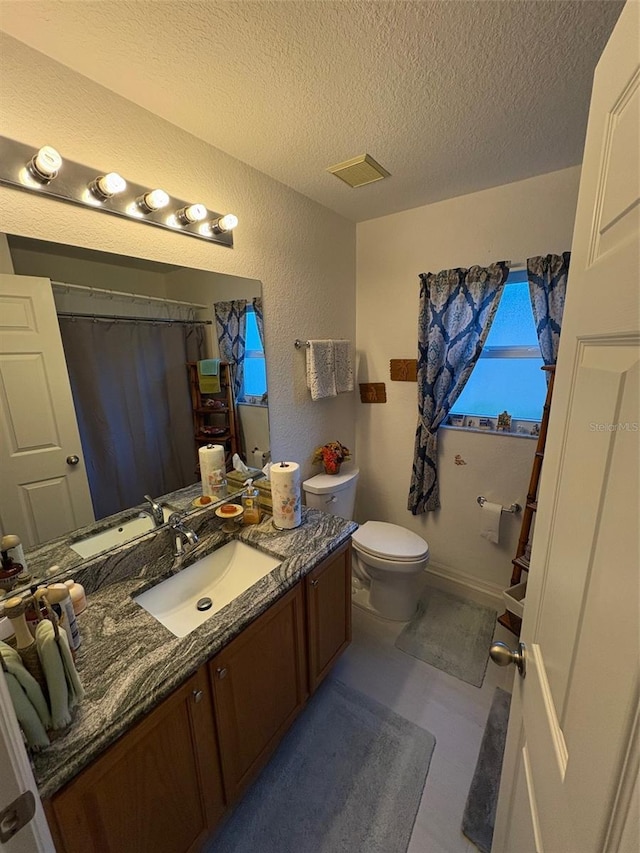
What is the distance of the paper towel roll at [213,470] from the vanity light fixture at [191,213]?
0.93 m

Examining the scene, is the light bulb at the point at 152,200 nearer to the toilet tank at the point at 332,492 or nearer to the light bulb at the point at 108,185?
the light bulb at the point at 108,185

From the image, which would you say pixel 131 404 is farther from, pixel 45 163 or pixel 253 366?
pixel 45 163

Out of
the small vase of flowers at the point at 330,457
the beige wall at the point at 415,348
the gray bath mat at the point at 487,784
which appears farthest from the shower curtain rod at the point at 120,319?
the gray bath mat at the point at 487,784

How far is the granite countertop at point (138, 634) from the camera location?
727 millimetres

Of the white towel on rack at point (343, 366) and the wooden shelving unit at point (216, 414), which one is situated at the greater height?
the white towel on rack at point (343, 366)

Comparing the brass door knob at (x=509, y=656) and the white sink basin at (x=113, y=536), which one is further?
the white sink basin at (x=113, y=536)

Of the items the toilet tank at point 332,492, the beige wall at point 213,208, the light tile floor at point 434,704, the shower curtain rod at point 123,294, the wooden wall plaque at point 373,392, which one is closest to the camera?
the beige wall at point 213,208

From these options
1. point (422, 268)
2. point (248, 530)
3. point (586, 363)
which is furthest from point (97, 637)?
point (422, 268)

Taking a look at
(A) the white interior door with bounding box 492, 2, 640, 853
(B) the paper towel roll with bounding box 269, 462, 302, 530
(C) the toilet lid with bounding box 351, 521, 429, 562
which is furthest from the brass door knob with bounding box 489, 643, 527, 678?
(C) the toilet lid with bounding box 351, 521, 429, 562

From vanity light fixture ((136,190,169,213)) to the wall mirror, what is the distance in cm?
18

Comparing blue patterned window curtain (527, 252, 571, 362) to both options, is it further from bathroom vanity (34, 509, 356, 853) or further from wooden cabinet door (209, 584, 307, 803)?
wooden cabinet door (209, 584, 307, 803)

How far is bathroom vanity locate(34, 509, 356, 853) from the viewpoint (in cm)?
75

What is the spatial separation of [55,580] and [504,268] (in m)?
2.34

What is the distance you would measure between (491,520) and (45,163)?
2.45 m
